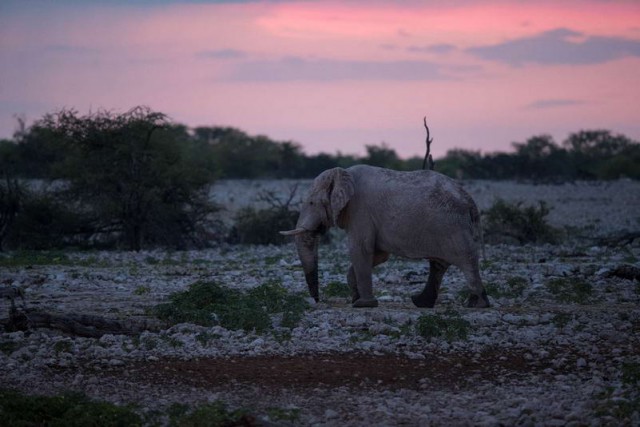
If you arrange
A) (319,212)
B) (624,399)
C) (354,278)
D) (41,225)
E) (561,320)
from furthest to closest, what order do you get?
1. (41,225)
2. (319,212)
3. (354,278)
4. (561,320)
5. (624,399)

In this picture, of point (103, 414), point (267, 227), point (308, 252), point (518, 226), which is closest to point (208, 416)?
point (103, 414)

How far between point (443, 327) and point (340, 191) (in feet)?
9.51

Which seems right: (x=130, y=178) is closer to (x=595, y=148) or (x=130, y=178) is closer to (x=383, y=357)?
(x=383, y=357)

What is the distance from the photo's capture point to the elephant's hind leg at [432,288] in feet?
42.5

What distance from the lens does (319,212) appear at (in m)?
13.5

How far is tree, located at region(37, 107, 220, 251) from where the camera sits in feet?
79.0

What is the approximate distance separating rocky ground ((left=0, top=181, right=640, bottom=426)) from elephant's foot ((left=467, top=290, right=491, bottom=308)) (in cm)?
12

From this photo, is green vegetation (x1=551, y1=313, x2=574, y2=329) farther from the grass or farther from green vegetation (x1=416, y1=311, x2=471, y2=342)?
the grass

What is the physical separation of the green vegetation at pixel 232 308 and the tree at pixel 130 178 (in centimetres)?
1185

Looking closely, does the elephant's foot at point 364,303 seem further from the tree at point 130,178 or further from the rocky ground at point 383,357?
the tree at point 130,178

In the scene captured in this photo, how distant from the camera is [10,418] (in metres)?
8.21

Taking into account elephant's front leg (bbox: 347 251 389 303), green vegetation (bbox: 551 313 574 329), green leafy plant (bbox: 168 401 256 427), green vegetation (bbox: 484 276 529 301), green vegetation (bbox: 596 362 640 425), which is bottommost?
green leafy plant (bbox: 168 401 256 427)

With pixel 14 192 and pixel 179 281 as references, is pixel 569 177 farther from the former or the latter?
pixel 179 281

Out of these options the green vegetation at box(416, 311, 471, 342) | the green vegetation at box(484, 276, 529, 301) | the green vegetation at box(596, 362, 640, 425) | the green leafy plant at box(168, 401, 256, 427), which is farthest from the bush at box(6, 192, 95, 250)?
the green vegetation at box(596, 362, 640, 425)
